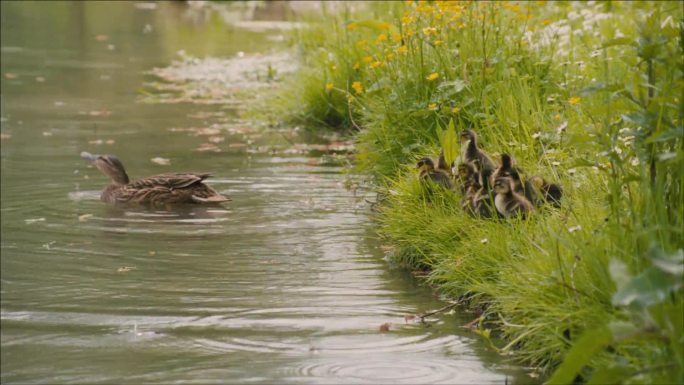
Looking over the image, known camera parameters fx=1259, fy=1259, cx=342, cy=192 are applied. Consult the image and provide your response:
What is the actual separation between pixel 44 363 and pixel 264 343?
108 centimetres

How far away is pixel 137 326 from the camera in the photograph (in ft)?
21.8

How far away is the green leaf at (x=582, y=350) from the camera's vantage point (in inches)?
172

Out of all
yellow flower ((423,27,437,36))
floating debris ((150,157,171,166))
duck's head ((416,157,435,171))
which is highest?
yellow flower ((423,27,437,36))

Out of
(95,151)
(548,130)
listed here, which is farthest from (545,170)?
(95,151)

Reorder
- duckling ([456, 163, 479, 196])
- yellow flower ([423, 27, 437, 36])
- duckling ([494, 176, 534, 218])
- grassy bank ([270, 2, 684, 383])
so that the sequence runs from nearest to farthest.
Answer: grassy bank ([270, 2, 684, 383])
duckling ([494, 176, 534, 218])
duckling ([456, 163, 479, 196])
yellow flower ([423, 27, 437, 36])

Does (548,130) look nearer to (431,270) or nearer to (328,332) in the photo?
(431,270)

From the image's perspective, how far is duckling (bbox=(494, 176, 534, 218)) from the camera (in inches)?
286

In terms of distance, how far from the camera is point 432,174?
823 centimetres

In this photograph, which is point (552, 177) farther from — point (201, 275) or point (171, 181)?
point (171, 181)

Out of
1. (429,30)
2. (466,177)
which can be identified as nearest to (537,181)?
(466,177)

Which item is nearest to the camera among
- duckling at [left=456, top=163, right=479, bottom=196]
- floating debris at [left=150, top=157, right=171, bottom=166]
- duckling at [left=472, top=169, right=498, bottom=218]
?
duckling at [left=472, top=169, right=498, bottom=218]

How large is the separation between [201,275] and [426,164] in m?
1.69

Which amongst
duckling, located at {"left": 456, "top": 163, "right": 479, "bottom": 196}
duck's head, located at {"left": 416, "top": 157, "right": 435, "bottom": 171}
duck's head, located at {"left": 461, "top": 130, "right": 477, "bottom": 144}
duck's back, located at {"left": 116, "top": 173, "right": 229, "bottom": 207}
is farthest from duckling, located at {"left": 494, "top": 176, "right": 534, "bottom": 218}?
duck's back, located at {"left": 116, "top": 173, "right": 229, "bottom": 207}

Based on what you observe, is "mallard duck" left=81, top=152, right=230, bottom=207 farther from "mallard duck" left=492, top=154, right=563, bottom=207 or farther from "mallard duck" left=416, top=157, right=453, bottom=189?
"mallard duck" left=492, top=154, right=563, bottom=207
